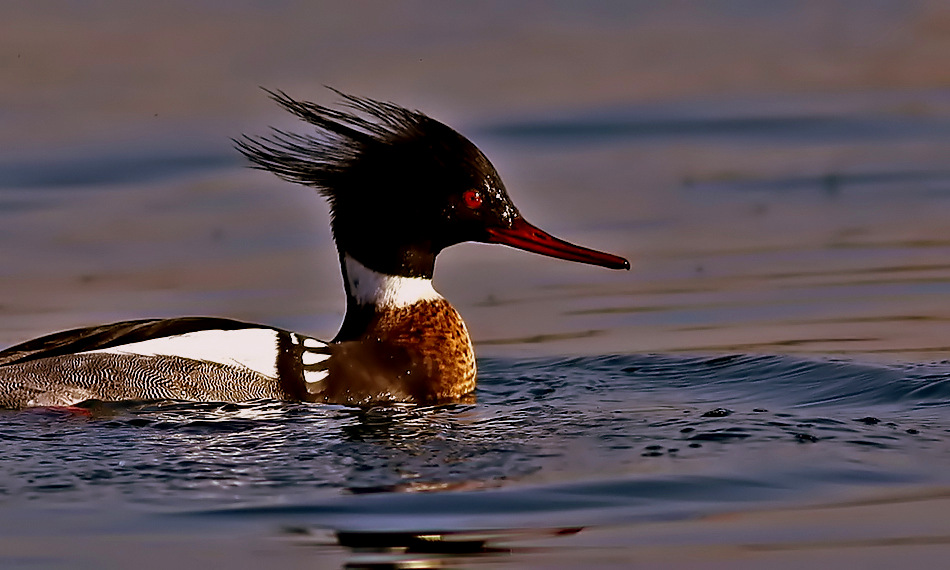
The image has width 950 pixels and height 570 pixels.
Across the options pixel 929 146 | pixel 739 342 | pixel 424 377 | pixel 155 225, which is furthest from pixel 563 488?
pixel 929 146

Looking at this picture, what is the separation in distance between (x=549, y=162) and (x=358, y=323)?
415 cm

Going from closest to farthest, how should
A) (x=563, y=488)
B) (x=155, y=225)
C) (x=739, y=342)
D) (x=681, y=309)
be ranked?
(x=563, y=488)
(x=739, y=342)
(x=681, y=309)
(x=155, y=225)

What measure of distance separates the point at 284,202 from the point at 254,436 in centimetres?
494

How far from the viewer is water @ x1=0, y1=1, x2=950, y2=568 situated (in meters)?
5.22

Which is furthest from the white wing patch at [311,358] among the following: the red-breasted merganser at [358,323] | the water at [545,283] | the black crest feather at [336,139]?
the black crest feather at [336,139]

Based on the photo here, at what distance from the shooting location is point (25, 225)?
10672 mm

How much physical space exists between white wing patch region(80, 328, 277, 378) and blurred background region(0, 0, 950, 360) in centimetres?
144

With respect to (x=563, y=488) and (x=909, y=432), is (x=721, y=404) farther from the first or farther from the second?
(x=563, y=488)

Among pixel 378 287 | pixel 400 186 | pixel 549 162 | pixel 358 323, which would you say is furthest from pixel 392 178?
pixel 549 162

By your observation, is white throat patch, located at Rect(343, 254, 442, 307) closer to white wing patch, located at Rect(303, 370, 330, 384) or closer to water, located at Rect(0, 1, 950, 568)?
water, located at Rect(0, 1, 950, 568)

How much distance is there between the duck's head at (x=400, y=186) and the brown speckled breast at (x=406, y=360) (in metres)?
0.22

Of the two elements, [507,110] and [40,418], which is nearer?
[40,418]

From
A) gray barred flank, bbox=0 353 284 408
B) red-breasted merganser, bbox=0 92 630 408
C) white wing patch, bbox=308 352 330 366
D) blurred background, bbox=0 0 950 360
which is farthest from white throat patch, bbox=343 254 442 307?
gray barred flank, bbox=0 353 284 408

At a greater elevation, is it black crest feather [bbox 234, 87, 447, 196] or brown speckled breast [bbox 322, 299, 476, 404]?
black crest feather [bbox 234, 87, 447, 196]
